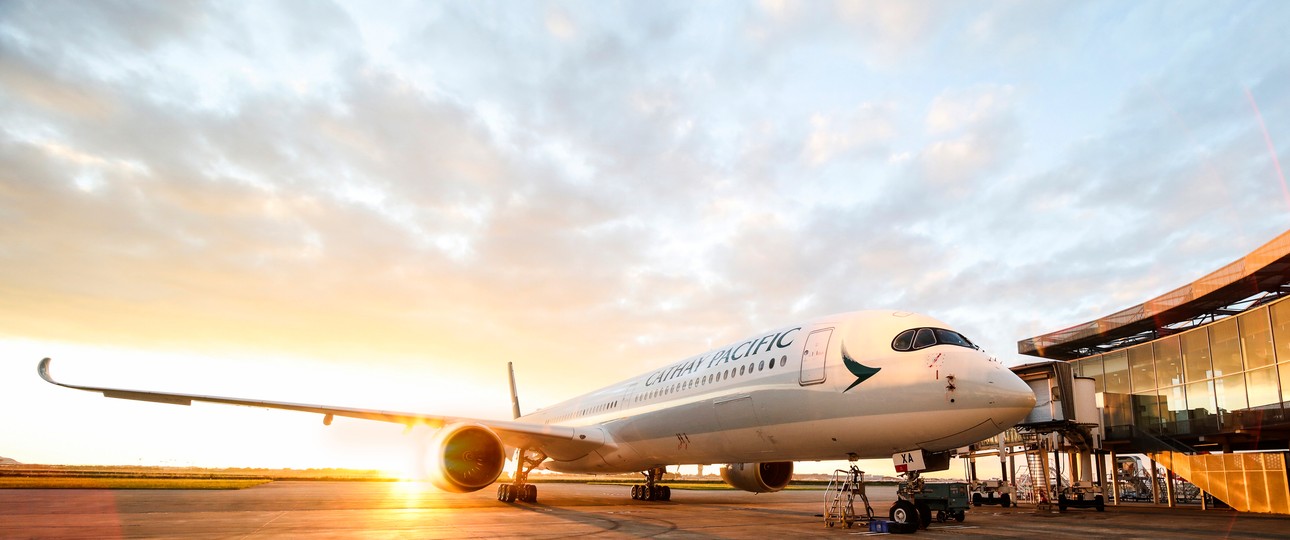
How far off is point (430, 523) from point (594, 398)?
10926 millimetres

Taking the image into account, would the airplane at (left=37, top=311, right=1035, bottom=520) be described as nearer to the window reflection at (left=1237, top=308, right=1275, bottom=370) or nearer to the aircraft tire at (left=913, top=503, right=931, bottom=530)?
the aircraft tire at (left=913, top=503, right=931, bottom=530)

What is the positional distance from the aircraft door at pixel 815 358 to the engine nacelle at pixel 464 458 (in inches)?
276

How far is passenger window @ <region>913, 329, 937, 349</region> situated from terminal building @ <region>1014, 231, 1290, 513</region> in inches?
633

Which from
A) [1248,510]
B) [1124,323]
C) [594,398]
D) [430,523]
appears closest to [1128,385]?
[1124,323]

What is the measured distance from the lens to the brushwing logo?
1089 cm

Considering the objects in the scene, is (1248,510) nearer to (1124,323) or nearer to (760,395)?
(1124,323)

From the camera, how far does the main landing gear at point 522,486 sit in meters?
19.1

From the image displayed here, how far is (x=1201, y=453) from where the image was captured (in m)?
26.3

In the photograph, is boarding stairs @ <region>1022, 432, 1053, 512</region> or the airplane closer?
the airplane

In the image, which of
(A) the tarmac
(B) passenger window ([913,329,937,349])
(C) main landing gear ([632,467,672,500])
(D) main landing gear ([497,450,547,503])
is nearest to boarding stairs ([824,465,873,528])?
(A) the tarmac

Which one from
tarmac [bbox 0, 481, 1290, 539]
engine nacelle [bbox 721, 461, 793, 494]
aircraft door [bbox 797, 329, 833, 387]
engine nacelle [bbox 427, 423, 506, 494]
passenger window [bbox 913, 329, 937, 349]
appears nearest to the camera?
tarmac [bbox 0, 481, 1290, 539]

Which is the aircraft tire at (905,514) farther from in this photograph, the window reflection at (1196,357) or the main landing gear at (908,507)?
the window reflection at (1196,357)

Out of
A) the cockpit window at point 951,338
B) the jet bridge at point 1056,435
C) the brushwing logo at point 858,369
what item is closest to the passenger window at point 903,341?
the cockpit window at point 951,338

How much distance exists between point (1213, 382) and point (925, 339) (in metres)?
20.3
